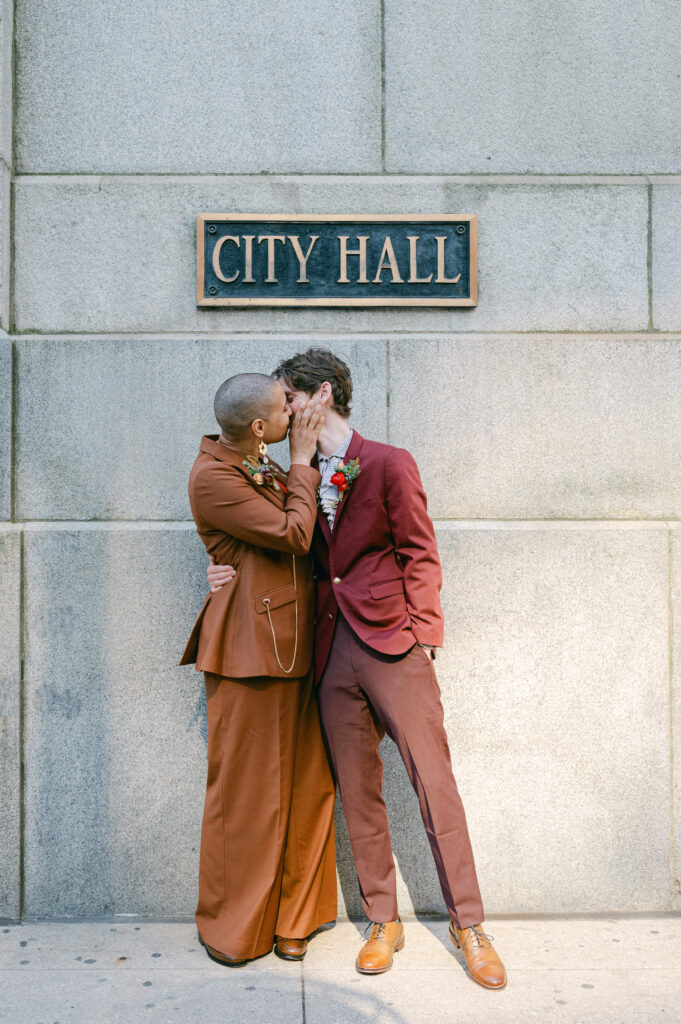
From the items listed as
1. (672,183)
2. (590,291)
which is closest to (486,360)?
(590,291)

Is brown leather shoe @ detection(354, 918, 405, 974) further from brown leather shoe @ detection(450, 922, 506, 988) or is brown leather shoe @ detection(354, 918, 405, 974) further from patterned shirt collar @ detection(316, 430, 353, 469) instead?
patterned shirt collar @ detection(316, 430, 353, 469)

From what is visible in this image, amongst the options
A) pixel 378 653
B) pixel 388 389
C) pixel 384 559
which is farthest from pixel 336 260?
pixel 378 653

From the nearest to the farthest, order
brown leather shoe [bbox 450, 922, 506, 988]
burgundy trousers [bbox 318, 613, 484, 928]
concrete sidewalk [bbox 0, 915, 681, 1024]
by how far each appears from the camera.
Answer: concrete sidewalk [bbox 0, 915, 681, 1024] < brown leather shoe [bbox 450, 922, 506, 988] < burgundy trousers [bbox 318, 613, 484, 928]

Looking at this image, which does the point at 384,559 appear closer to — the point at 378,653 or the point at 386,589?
the point at 386,589

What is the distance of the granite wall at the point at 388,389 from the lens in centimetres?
416

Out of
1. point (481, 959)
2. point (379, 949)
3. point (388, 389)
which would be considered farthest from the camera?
point (388, 389)

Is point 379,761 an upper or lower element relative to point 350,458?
lower

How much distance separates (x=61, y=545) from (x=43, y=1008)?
193 centimetres

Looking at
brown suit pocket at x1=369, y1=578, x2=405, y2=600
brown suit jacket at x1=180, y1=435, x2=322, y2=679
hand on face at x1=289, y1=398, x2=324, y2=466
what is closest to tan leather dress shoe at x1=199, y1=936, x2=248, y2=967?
brown suit jacket at x1=180, y1=435, x2=322, y2=679

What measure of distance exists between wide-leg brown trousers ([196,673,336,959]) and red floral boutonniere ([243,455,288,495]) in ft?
2.63

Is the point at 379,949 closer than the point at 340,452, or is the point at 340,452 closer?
the point at 379,949

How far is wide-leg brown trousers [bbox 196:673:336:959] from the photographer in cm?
358

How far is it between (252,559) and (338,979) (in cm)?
171

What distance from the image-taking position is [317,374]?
3.67m
